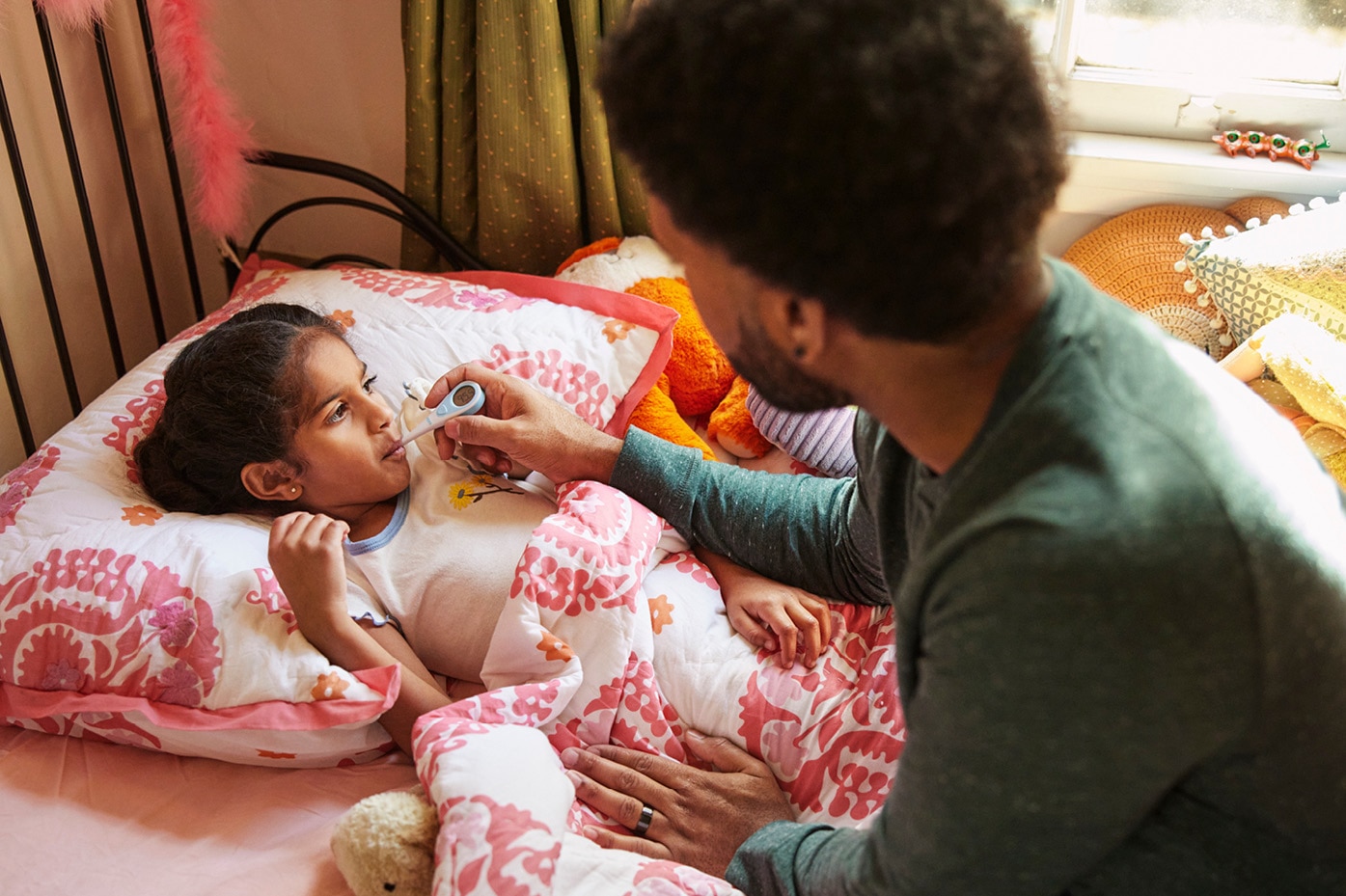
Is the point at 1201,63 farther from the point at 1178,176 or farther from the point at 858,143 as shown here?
the point at 858,143

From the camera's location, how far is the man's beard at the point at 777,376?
2.68 ft

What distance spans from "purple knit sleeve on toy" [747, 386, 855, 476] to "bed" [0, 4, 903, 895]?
251 millimetres

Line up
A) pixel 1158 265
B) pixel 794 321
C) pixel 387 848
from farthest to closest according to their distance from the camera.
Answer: pixel 1158 265 < pixel 387 848 < pixel 794 321

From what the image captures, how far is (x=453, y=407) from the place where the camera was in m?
1.50

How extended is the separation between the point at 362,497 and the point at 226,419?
204 millimetres

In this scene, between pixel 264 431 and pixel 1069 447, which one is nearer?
pixel 1069 447

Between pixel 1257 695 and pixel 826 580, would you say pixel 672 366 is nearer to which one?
pixel 826 580

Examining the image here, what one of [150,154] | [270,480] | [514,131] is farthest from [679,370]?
[150,154]

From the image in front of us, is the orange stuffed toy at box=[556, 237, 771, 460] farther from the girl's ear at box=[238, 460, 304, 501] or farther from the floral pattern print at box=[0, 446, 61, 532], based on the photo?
the floral pattern print at box=[0, 446, 61, 532]

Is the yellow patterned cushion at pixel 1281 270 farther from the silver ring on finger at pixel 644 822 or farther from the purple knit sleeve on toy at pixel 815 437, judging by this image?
the silver ring on finger at pixel 644 822

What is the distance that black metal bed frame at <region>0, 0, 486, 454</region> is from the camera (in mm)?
1808

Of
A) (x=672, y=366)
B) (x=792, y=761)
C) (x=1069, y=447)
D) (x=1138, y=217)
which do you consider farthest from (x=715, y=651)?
(x=1138, y=217)

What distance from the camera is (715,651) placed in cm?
135

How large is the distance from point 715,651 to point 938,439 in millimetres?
606
